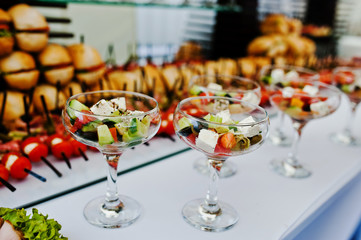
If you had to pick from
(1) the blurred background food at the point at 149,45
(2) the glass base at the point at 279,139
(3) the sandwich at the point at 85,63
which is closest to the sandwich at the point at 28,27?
(1) the blurred background food at the point at 149,45

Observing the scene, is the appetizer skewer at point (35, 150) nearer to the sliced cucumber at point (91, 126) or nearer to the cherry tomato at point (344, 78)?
the sliced cucumber at point (91, 126)

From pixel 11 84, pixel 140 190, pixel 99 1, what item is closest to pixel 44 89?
pixel 11 84

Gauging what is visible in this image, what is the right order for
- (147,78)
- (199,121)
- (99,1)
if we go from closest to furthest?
(199,121) → (99,1) → (147,78)

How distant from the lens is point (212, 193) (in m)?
0.82

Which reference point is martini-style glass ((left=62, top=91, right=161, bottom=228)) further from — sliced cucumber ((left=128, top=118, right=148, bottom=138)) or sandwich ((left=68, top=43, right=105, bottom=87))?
sandwich ((left=68, top=43, right=105, bottom=87))

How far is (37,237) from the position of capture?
1.84ft

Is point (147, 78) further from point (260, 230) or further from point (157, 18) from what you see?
point (157, 18)

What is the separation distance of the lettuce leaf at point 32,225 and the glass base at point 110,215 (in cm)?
17

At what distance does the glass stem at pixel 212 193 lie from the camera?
31.7 inches

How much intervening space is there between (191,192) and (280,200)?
0.24 metres

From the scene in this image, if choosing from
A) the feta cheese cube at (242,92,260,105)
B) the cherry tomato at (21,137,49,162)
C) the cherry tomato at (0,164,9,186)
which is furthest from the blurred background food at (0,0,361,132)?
the feta cheese cube at (242,92,260,105)

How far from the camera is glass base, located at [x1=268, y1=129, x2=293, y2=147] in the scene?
4.29 ft

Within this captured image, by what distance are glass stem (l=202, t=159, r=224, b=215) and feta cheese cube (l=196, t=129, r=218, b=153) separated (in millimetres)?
92

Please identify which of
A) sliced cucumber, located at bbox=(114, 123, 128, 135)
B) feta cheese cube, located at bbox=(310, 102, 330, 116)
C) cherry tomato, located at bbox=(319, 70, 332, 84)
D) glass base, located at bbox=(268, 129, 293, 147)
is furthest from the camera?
cherry tomato, located at bbox=(319, 70, 332, 84)
